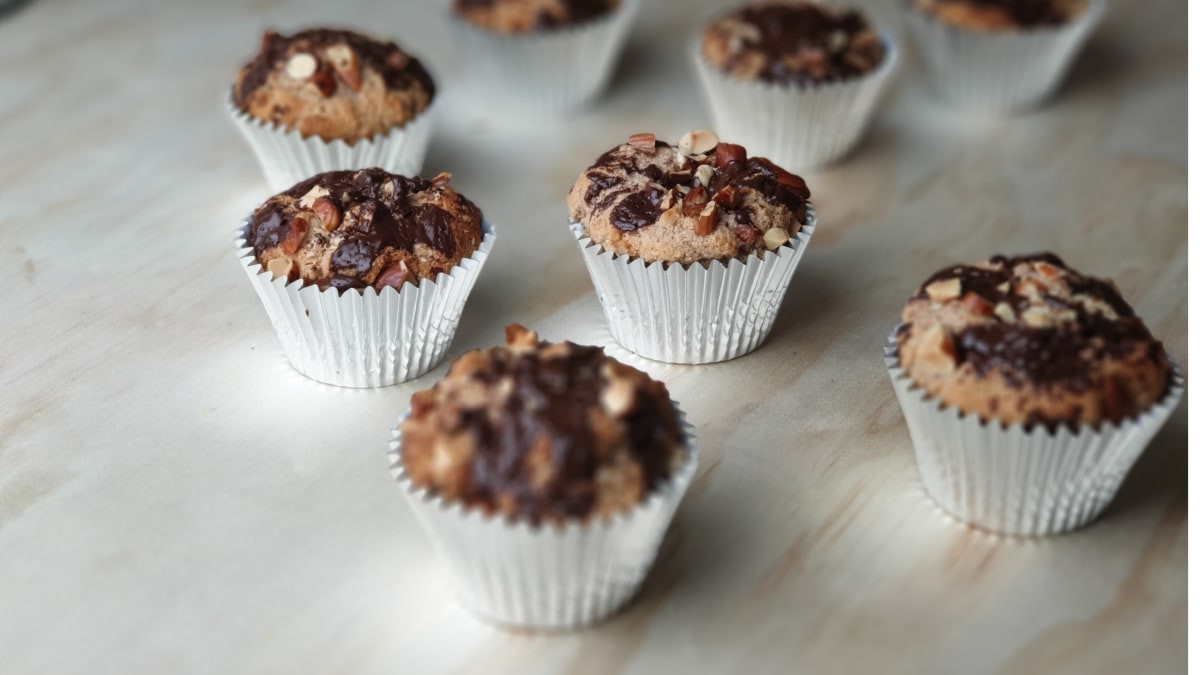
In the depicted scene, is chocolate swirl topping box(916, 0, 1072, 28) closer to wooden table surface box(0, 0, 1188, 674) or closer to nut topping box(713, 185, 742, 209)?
wooden table surface box(0, 0, 1188, 674)

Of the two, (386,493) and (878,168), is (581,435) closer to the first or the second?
(386,493)

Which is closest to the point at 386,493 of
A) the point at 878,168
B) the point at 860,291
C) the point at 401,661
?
the point at 401,661

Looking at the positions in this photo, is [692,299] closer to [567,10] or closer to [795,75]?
[795,75]

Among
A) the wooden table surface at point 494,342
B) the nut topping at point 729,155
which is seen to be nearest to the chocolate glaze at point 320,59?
the wooden table surface at point 494,342

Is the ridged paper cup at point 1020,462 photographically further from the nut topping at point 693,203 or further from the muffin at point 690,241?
the nut topping at point 693,203

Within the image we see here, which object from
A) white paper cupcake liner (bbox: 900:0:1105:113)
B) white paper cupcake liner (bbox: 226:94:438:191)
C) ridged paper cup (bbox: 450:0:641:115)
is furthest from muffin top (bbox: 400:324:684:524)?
white paper cupcake liner (bbox: 900:0:1105:113)

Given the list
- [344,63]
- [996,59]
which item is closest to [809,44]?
[996,59]
